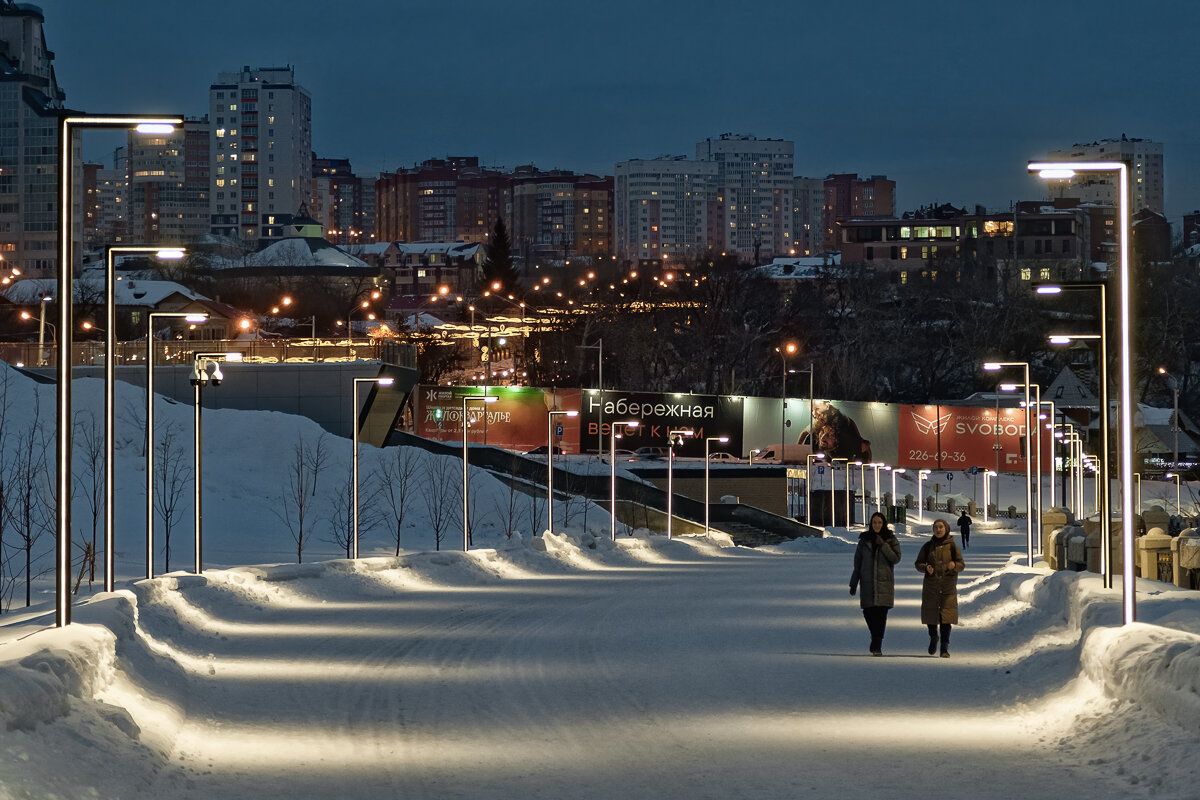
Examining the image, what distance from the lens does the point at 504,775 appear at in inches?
452

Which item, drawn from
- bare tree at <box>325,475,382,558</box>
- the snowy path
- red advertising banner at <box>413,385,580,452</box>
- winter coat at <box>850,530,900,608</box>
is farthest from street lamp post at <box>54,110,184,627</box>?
red advertising banner at <box>413,385,580,452</box>

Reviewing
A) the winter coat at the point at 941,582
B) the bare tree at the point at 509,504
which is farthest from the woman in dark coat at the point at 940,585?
the bare tree at the point at 509,504

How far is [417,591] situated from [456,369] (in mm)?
90346

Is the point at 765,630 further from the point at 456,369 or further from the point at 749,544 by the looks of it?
the point at 456,369

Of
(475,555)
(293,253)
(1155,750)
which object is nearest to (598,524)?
(475,555)

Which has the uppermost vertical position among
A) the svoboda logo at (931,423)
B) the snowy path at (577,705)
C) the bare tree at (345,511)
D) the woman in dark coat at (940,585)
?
the svoboda logo at (931,423)

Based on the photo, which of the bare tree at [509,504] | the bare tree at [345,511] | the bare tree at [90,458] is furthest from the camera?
the bare tree at [509,504]

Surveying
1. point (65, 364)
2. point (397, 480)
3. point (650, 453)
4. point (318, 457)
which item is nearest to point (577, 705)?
point (65, 364)

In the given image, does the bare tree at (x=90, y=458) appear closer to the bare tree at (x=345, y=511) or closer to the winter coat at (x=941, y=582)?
the bare tree at (x=345, y=511)

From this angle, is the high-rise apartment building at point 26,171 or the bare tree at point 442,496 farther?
the high-rise apartment building at point 26,171

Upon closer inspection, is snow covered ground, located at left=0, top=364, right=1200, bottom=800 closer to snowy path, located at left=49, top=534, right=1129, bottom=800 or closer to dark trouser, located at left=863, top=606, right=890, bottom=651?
snowy path, located at left=49, top=534, right=1129, bottom=800

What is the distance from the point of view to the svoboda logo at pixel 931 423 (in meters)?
104

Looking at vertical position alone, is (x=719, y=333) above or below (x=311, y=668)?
above

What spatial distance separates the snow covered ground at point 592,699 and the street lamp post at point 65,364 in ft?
2.00
